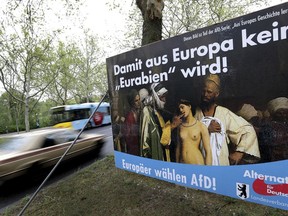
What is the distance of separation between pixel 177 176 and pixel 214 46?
6.44ft

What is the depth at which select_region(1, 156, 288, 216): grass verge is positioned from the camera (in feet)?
10.9

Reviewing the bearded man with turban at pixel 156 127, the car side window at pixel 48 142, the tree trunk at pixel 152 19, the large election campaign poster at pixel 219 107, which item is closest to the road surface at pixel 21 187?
the car side window at pixel 48 142

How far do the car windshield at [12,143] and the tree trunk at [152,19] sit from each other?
435 cm

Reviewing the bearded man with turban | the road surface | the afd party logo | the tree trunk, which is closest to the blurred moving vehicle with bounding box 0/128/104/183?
the road surface

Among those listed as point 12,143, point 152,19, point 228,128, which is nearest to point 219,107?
point 228,128

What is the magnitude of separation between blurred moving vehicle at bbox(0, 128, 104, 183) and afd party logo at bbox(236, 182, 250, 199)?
494 cm

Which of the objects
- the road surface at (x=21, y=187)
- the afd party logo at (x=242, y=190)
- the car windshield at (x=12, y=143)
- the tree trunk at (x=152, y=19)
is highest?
the tree trunk at (x=152, y=19)

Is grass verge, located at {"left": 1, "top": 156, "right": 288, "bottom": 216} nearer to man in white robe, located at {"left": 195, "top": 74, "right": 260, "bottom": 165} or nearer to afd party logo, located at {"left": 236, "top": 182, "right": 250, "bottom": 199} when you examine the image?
afd party logo, located at {"left": 236, "top": 182, "right": 250, "bottom": 199}

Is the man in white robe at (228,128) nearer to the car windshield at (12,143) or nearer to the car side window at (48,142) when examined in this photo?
the car side window at (48,142)

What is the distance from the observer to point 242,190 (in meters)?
2.76

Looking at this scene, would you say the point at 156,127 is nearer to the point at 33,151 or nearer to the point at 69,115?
the point at 33,151

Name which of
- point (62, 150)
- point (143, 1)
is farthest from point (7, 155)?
point (143, 1)

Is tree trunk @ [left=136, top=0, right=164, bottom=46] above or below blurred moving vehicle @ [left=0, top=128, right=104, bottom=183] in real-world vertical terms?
above

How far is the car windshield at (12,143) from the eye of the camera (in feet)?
19.5
